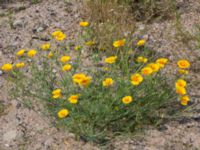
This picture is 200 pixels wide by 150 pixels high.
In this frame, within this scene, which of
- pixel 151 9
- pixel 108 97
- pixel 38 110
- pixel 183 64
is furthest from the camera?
pixel 151 9

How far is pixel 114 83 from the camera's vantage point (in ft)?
10.2

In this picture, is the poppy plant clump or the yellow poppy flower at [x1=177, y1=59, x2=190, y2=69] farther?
the yellow poppy flower at [x1=177, y1=59, x2=190, y2=69]

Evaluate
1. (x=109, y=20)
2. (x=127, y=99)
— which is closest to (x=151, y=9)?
(x=109, y=20)

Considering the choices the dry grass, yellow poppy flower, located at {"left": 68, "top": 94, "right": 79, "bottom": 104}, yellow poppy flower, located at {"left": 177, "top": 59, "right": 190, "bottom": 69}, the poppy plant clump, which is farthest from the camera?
the dry grass

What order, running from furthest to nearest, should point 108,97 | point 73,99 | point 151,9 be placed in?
point 151,9
point 108,97
point 73,99

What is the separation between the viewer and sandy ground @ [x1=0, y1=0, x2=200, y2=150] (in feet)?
9.85

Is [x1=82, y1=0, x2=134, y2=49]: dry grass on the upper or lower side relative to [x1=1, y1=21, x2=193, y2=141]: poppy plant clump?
Result: upper

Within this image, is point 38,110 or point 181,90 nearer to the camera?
point 181,90

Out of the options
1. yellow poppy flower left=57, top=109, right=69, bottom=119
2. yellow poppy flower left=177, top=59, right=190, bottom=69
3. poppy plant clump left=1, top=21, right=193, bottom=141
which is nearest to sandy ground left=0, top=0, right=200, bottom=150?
poppy plant clump left=1, top=21, right=193, bottom=141

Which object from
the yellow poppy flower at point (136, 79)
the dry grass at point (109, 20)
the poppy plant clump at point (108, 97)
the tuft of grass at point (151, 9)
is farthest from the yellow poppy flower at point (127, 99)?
the tuft of grass at point (151, 9)

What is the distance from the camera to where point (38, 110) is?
3299 mm

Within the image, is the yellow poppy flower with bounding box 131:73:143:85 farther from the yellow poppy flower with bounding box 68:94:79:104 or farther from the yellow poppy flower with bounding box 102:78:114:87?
the yellow poppy flower with bounding box 68:94:79:104

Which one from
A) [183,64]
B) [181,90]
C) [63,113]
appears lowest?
[63,113]

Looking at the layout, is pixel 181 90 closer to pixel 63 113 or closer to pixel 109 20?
pixel 63 113
